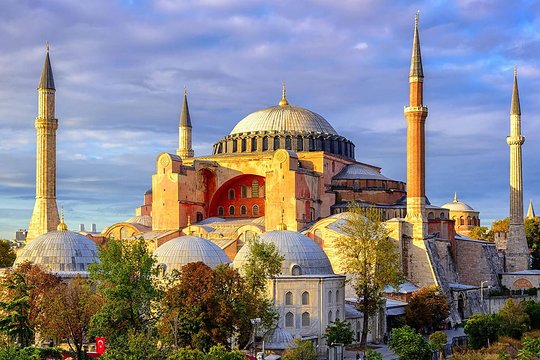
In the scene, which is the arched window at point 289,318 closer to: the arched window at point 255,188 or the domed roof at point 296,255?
the domed roof at point 296,255

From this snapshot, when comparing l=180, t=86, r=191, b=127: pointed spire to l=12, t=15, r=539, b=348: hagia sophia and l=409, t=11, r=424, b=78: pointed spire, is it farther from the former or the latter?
l=409, t=11, r=424, b=78: pointed spire

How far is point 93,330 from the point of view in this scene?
73.4 feet

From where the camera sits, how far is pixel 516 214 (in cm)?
4606

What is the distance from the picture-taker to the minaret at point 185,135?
158 ft

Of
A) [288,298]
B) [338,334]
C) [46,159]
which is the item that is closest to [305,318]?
[288,298]

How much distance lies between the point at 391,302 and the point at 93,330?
14889 mm

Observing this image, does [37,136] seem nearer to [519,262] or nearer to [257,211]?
[257,211]

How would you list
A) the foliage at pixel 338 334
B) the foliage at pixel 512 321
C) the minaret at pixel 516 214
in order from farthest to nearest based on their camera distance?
the minaret at pixel 516 214 → the foliage at pixel 512 321 → the foliage at pixel 338 334

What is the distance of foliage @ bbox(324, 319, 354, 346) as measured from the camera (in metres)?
26.8

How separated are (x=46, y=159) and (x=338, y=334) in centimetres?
1750

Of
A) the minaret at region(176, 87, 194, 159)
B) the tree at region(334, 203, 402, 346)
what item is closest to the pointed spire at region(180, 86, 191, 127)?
the minaret at region(176, 87, 194, 159)

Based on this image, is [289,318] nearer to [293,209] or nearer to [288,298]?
[288,298]

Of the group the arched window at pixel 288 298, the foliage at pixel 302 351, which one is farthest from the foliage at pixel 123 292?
the arched window at pixel 288 298

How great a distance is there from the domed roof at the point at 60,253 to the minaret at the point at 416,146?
1410 centimetres
